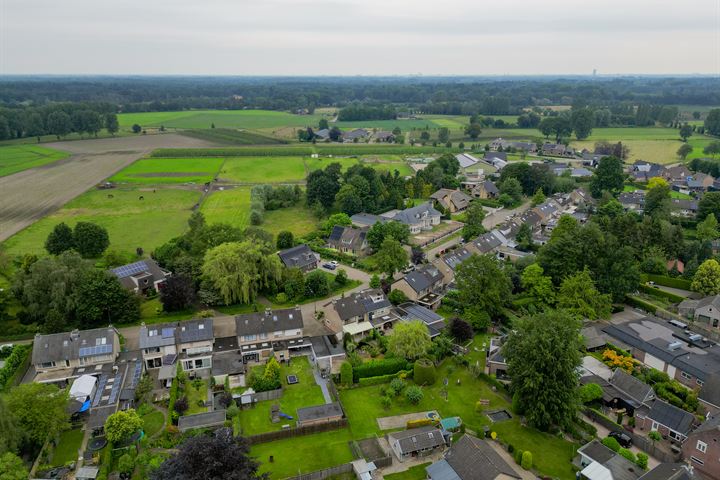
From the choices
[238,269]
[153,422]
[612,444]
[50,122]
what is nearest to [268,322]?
[238,269]

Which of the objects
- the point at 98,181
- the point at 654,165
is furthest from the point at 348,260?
the point at 654,165

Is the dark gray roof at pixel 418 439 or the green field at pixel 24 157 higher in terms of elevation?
the green field at pixel 24 157

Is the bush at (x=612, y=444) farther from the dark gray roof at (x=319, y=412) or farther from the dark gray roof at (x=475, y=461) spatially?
the dark gray roof at (x=319, y=412)

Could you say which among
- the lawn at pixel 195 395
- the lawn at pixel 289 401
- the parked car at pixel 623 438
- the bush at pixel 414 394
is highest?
the bush at pixel 414 394

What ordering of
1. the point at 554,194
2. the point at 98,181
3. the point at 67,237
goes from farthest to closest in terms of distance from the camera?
the point at 98,181, the point at 554,194, the point at 67,237

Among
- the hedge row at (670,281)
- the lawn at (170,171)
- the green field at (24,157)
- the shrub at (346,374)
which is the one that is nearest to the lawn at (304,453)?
the shrub at (346,374)

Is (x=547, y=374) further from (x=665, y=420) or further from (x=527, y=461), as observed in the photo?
(x=665, y=420)

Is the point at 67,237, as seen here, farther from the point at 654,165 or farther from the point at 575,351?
the point at 654,165
